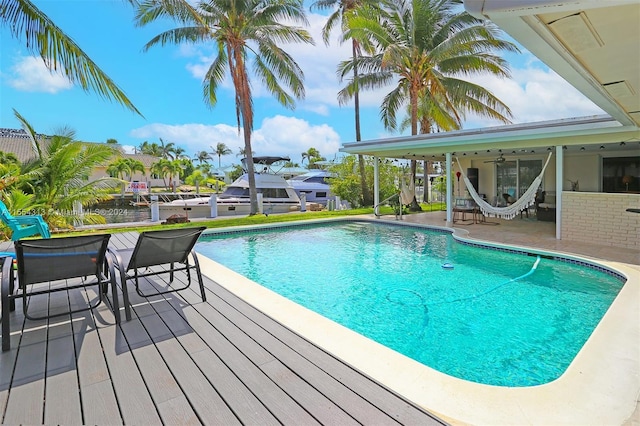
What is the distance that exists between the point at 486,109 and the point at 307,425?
53.7ft

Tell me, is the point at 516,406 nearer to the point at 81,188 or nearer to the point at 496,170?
the point at 81,188

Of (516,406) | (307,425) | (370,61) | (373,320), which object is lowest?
(373,320)

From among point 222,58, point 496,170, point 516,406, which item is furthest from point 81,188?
point 496,170

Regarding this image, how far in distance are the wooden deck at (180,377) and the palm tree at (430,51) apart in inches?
440

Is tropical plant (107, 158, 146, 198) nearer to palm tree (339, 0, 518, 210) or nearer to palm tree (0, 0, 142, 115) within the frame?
palm tree (339, 0, 518, 210)

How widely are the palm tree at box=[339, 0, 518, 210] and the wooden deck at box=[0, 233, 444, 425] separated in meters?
11.2

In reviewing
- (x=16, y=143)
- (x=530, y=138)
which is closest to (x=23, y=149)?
(x=16, y=143)

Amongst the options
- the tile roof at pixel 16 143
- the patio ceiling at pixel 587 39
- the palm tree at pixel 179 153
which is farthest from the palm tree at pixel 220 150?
the patio ceiling at pixel 587 39

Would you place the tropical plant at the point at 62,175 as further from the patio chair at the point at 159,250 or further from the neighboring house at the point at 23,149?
the neighboring house at the point at 23,149

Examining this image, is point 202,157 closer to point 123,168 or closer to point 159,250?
point 123,168

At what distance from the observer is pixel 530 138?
25.7 ft

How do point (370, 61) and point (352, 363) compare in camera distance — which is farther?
point (370, 61)

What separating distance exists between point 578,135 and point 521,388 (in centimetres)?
717

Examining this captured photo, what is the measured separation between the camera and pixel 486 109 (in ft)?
49.0
